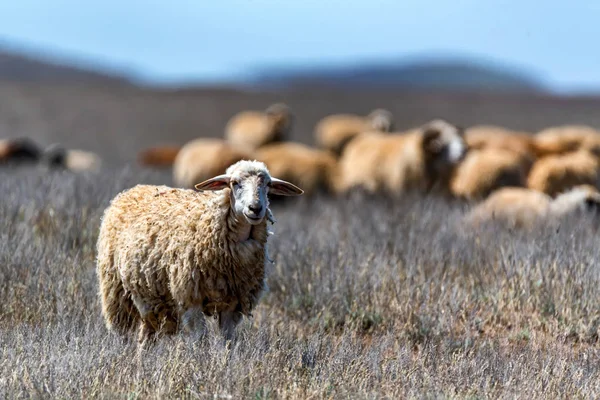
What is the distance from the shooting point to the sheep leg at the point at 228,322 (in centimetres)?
616

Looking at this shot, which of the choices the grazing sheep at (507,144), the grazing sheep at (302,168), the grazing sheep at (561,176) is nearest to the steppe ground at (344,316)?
the grazing sheep at (561,176)

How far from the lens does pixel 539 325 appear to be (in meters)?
7.60

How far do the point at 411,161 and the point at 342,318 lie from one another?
7894 millimetres

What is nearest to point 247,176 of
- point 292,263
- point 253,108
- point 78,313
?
point 78,313

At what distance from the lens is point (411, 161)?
15.4m

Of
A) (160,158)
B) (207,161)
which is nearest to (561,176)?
(207,161)

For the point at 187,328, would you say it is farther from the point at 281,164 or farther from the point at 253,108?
the point at 253,108

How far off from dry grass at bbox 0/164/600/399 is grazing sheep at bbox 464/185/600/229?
0.37m

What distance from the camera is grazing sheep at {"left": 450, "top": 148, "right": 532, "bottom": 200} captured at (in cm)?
1419

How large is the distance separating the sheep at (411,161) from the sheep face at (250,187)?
8.80 meters

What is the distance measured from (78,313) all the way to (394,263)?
9.42 feet

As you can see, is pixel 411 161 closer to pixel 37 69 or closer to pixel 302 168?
pixel 302 168

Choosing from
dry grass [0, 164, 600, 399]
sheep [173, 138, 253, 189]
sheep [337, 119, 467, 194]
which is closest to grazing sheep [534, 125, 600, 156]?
sheep [337, 119, 467, 194]

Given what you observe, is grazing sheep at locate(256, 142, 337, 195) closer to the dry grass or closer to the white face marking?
the white face marking
